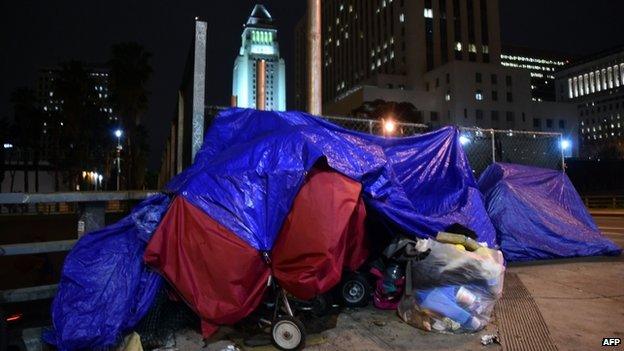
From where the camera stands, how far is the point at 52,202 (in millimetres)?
4125

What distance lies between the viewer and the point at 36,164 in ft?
142

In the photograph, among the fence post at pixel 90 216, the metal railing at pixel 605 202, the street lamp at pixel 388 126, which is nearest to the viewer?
the fence post at pixel 90 216

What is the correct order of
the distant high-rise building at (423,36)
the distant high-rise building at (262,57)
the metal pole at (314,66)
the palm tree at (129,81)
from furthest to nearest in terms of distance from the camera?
the distant high-rise building at (262,57)
the distant high-rise building at (423,36)
the palm tree at (129,81)
the metal pole at (314,66)

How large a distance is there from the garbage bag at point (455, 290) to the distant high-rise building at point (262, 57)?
322 ft

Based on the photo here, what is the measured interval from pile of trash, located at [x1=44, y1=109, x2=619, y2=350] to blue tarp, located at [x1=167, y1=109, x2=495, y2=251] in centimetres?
1

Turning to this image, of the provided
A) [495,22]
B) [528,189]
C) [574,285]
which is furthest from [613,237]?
[495,22]

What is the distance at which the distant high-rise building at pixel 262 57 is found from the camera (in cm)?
10275

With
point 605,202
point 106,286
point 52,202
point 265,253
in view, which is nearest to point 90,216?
point 52,202

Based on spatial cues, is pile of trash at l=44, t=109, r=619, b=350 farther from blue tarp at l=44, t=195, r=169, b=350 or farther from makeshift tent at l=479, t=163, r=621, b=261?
makeshift tent at l=479, t=163, r=621, b=261

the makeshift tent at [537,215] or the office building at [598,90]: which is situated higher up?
the office building at [598,90]

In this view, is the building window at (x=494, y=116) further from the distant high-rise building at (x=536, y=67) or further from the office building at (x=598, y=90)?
the distant high-rise building at (x=536, y=67)

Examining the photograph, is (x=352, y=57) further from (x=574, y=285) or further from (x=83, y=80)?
(x=574, y=285)

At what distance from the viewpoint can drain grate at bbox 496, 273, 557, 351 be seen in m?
3.65

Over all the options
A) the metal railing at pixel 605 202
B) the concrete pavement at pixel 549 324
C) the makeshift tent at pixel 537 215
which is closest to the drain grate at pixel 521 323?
the concrete pavement at pixel 549 324
